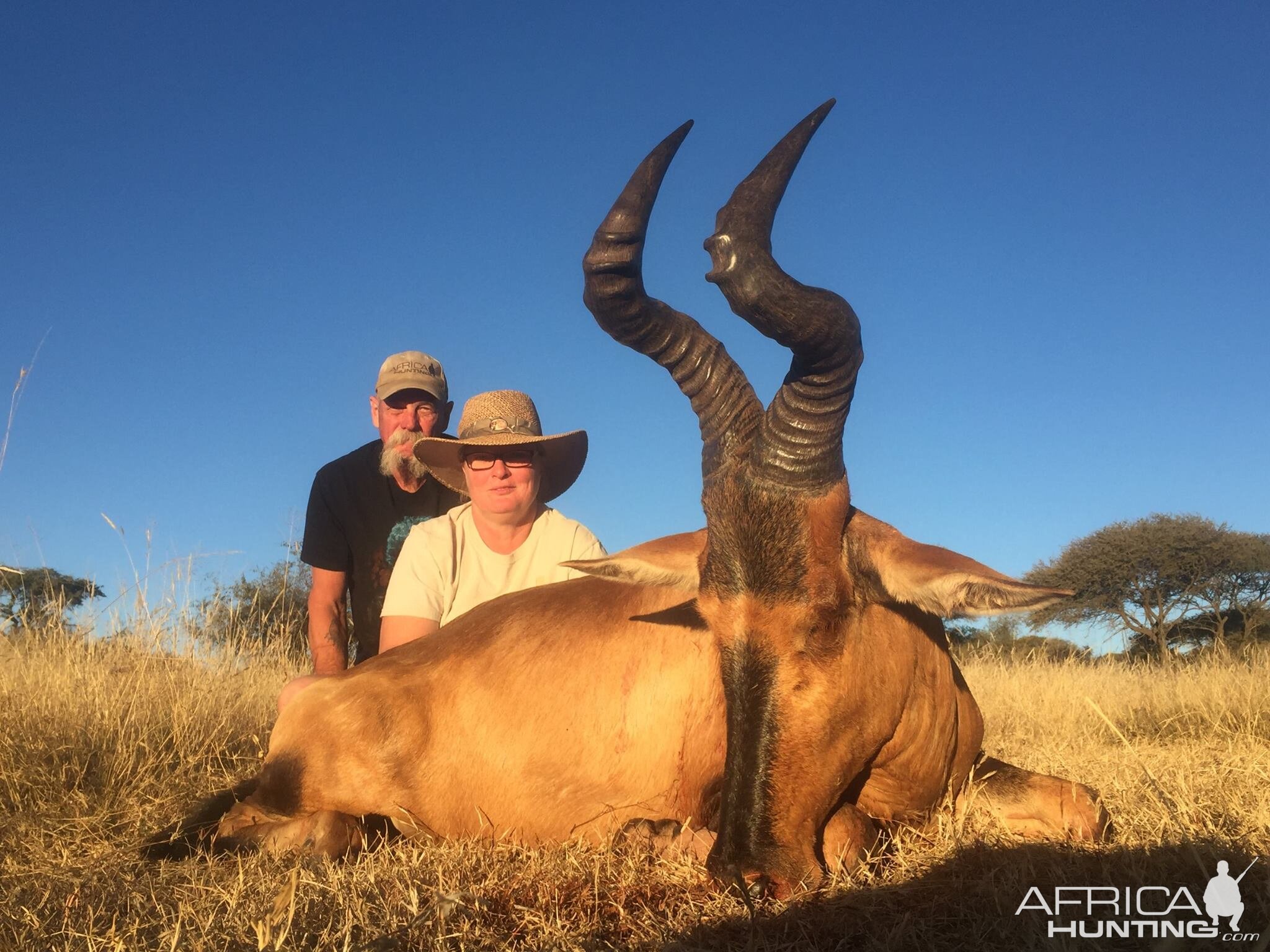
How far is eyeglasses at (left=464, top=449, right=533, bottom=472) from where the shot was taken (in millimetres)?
5852

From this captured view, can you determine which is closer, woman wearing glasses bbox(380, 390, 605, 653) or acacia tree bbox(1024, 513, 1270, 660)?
woman wearing glasses bbox(380, 390, 605, 653)

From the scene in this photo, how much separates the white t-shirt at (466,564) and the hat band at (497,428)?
0.45 m

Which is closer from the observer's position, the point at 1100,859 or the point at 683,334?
the point at 1100,859

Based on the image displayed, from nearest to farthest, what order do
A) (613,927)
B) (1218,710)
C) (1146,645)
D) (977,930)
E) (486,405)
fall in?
(977,930) < (613,927) < (486,405) < (1218,710) < (1146,645)

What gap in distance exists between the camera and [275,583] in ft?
64.5

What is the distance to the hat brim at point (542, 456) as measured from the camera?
593 cm

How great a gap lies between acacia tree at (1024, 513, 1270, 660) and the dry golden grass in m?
17.6

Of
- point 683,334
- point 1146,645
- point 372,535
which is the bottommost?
point 1146,645

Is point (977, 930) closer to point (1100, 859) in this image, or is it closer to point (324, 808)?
point (1100, 859)

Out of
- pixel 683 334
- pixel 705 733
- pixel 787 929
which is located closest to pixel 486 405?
pixel 683 334

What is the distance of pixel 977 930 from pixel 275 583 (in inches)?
737

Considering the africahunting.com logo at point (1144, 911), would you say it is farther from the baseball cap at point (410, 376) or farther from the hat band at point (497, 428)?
the baseball cap at point (410, 376)

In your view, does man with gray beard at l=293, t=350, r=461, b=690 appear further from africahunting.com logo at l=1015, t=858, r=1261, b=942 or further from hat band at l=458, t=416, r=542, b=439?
africahunting.com logo at l=1015, t=858, r=1261, b=942

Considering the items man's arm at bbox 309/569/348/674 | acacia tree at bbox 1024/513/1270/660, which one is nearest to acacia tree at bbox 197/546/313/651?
man's arm at bbox 309/569/348/674
